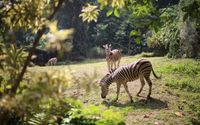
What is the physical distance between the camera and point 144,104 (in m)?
9.11

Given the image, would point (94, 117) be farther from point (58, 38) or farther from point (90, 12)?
point (58, 38)

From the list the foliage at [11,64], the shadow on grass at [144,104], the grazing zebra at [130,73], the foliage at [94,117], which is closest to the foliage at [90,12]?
the foliage at [11,64]

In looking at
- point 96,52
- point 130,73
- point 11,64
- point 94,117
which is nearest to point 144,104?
point 130,73

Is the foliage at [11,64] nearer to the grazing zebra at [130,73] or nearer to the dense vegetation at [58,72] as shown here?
the dense vegetation at [58,72]

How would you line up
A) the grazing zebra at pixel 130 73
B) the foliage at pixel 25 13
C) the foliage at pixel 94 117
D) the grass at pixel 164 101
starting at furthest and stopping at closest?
the grazing zebra at pixel 130 73 → the grass at pixel 164 101 → the foliage at pixel 94 117 → the foliage at pixel 25 13

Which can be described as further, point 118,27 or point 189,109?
point 118,27

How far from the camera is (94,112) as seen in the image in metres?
4.84

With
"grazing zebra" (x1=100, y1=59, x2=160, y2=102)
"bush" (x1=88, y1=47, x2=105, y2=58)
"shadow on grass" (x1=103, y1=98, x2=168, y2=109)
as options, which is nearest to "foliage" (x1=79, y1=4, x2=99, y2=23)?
"shadow on grass" (x1=103, y1=98, x2=168, y2=109)

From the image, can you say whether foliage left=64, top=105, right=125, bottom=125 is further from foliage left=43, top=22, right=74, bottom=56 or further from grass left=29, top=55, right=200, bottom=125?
foliage left=43, top=22, right=74, bottom=56

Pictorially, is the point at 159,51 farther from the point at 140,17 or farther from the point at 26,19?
the point at 26,19

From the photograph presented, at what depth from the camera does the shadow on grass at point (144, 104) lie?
29.1 feet

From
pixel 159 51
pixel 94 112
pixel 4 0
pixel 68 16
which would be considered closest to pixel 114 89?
pixel 94 112

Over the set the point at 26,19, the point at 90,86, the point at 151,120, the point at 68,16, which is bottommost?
the point at 151,120

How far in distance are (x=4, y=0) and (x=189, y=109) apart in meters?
6.84
